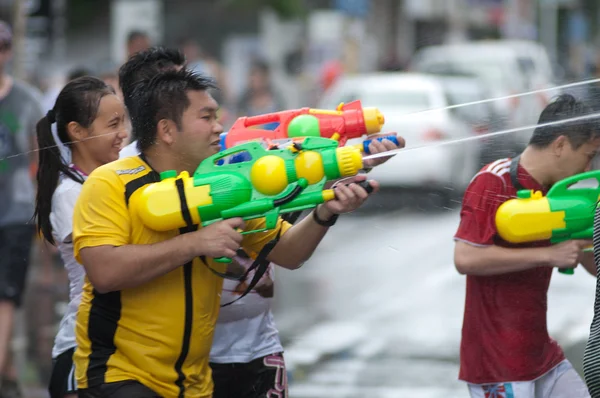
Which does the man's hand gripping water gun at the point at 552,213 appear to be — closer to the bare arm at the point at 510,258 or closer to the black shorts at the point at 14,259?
the bare arm at the point at 510,258

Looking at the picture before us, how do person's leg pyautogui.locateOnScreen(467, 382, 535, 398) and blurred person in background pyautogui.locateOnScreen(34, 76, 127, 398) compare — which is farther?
blurred person in background pyautogui.locateOnScreen(34, 76, 127, 398)

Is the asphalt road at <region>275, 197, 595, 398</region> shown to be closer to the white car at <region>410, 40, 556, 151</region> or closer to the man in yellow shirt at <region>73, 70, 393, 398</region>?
the man in yellow shirt at <region>73, 70, 393, 398</region>

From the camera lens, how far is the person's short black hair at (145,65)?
4.18m

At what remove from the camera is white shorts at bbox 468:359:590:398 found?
426 cm

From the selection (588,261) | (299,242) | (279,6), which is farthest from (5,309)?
(279,6)

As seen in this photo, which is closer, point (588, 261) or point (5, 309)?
point (588, 261)

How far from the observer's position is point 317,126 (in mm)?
4309

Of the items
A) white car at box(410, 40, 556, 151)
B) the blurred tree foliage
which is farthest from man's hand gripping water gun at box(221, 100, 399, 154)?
the blurred tree foliage

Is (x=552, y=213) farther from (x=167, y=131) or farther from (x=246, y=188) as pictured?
(x=167, y=131)

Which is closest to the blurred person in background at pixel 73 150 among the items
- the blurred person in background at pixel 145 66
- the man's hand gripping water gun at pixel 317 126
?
the blurred person in background at pixel 145 66

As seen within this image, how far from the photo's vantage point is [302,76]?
27.0m

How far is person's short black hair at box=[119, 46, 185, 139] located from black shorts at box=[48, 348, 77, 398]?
94 centimetres

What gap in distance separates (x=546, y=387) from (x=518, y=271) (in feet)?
1.54

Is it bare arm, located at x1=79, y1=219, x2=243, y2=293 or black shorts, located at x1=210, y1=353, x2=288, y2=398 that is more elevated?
bare arm, located at x1=79, y1=219, x2=243, y2=293
